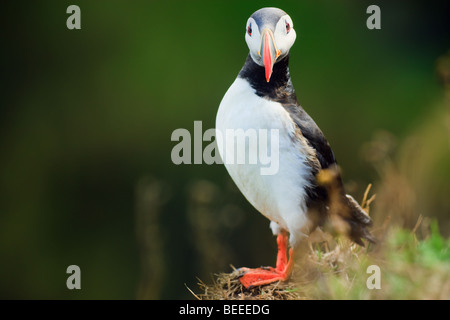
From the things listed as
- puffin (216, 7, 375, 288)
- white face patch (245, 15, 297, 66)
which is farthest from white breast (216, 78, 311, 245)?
white face patch (245, 15, 297, 66)

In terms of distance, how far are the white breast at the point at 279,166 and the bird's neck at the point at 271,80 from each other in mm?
35

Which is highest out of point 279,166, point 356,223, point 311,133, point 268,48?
point 268,48

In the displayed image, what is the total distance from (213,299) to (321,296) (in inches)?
25.3

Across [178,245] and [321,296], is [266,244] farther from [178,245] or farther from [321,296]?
[321,296]

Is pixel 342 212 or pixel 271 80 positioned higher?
pixel 271 80

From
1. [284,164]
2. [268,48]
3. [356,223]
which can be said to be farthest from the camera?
[356,223]

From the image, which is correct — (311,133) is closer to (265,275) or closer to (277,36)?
(277,36)

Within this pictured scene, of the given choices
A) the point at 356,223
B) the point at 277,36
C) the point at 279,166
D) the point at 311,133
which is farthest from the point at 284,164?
the point at 277,36

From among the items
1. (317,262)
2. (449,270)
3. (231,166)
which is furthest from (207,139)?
(449,270)

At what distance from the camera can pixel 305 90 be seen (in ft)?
18.2

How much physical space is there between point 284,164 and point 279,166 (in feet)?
0.09

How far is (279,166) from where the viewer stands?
109 inches

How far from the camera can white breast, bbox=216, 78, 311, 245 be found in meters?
2.72

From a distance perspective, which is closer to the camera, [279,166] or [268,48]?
[268,48]
